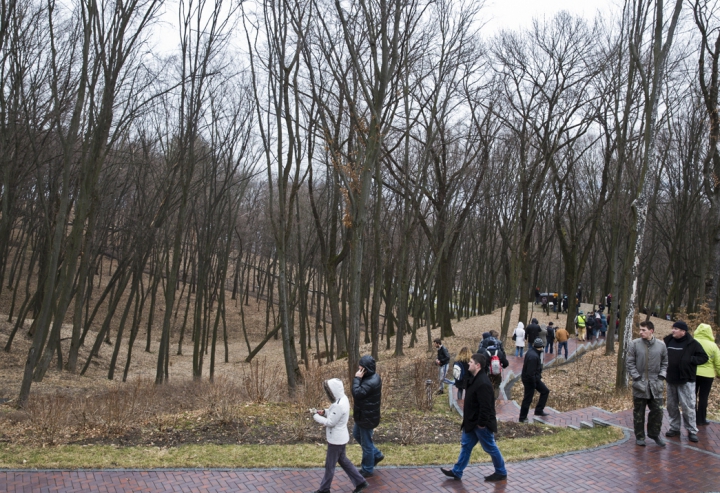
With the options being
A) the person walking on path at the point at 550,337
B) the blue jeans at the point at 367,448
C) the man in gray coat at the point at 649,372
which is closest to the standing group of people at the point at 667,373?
the man in gray coat at the point at 649,372

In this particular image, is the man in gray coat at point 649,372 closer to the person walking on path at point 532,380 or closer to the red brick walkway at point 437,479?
the red brick walkway at point 437,479

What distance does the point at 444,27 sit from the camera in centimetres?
1905

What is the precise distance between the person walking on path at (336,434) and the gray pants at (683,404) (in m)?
5.13

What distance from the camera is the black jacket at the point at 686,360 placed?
8281mm

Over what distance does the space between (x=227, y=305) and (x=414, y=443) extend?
3820 centimetres

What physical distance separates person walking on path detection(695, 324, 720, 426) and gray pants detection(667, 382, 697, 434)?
0.65m

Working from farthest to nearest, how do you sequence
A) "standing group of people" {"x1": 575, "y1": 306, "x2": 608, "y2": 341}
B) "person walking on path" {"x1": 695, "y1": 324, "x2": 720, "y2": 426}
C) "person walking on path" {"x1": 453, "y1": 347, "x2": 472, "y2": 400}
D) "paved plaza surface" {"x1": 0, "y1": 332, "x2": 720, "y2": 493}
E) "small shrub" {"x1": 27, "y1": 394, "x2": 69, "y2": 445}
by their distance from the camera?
"standing group of people" {"x1": 575, "y1": 306, "x2": 608, "y2": 341} < "person walking on path" {"x1": 695, "y1": 324, "x2": 720, "y2": 426} < "small shrub" {"x1": 27, "y1": 394, "x2": 69, "y2": 445} < "person walking on path" {"x1": 453, "y1": 347, "x2": 472, "y2": 400} < "paved plaza surface" {"x1": 0, "y1": 332, "x2": 720, "y2": 493}

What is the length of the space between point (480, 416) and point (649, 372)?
9.72 feet

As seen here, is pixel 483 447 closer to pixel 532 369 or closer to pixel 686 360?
pixel 686 360

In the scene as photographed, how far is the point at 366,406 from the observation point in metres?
6.93

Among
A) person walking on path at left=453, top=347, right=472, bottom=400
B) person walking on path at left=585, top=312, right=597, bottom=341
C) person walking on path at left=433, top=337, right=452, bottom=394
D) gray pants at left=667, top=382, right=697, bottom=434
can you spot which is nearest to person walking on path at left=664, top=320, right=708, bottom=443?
gray pants at left=667, top=382, right=697, bottom=434

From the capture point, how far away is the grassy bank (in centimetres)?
743

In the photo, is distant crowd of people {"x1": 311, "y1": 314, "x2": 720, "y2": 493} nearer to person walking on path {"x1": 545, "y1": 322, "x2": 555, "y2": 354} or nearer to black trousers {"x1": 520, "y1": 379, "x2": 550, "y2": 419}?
black trousers {"x1": 520, "y1": 379, "x2": 550, "y2": 419}

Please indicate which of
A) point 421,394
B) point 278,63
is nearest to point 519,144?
point 278,63
